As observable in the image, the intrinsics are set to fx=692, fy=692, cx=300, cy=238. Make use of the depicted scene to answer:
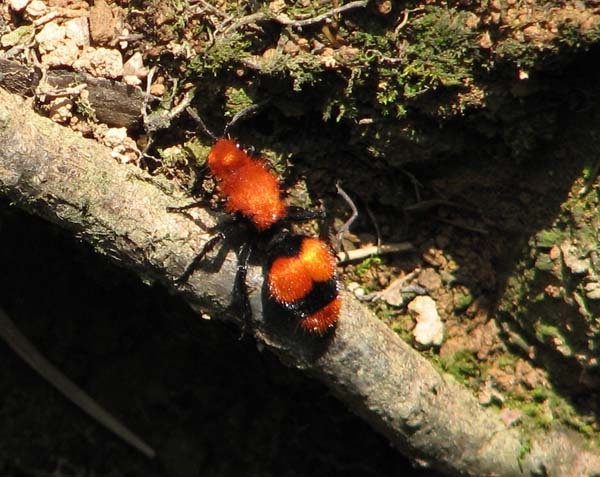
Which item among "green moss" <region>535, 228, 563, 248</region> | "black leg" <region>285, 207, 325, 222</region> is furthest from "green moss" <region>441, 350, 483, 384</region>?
"black leg" <region>285, 207, 325, 222</region>

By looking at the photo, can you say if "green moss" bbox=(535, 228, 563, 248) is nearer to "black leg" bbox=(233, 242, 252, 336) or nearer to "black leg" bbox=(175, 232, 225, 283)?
"black leg" bbox=(233, 242, 252, 336)

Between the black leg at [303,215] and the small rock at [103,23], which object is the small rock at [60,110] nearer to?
the small rock at [103,23]

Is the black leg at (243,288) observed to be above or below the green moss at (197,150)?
below

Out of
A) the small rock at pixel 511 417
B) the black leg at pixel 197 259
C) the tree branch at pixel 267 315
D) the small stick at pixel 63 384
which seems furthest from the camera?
the small stick at pixel 63 384

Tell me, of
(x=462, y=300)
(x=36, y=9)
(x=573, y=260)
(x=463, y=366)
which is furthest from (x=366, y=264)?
(x=36, y=9)

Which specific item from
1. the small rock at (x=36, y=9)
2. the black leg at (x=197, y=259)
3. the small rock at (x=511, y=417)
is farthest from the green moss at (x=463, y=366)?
the small rock at (x=36, y=9)

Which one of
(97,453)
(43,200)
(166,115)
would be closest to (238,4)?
(166,115)

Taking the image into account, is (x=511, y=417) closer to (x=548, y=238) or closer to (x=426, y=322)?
(x=426, y=322)
